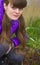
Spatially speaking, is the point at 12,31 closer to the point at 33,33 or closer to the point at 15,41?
the point at 15,41

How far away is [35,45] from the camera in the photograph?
3592 millimetres

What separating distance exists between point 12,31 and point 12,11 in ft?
0.87

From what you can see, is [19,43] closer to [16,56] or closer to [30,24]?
[16,56]

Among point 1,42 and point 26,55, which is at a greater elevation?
point 1,42

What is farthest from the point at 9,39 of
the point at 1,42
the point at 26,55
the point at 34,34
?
the point at 34,34

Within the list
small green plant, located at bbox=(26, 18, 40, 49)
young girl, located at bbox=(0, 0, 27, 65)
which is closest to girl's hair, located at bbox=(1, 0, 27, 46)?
young girl, located at bbox=(0, 0, 27, 65)

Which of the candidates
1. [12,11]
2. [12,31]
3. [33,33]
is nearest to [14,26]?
[12,31]

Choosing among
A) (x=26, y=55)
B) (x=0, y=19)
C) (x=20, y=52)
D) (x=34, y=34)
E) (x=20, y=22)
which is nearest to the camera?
(x=0, y=19)

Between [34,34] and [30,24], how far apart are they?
19 cm

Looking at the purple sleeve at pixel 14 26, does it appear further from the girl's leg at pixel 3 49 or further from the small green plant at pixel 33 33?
the small green plant at pixel 33 33

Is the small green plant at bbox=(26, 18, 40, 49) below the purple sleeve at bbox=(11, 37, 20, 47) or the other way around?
below

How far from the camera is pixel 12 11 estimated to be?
8.73 ft

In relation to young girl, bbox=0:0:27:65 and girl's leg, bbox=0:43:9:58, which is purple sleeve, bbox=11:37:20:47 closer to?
young girl, bbox=0:0:27:65

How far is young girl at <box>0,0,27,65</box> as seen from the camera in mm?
2637
